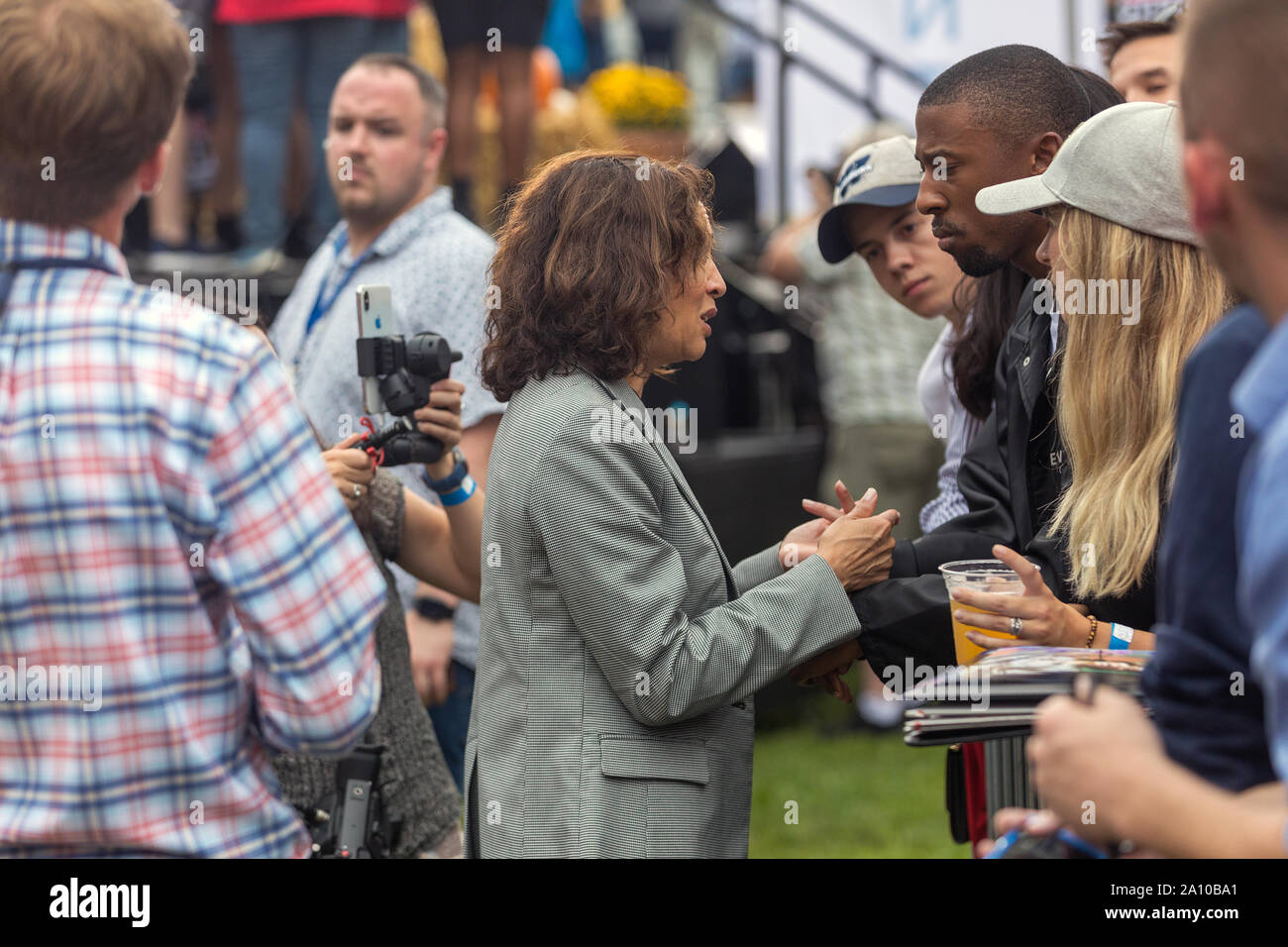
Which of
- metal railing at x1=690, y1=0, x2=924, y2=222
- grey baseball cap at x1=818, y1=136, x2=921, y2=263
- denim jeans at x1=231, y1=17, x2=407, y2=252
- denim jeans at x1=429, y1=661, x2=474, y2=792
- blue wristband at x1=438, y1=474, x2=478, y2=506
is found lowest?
denim jeans at x1=429, y1=661, x2=474, y2=792

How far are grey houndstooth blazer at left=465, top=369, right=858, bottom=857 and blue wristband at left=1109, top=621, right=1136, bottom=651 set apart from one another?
1.28 ft

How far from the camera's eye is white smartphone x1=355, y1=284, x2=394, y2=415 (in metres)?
2.69

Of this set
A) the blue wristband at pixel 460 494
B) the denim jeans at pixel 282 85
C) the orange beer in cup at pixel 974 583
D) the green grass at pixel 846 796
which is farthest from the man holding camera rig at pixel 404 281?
the green grass at pixel 846 796

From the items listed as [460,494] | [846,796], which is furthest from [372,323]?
[846,796]

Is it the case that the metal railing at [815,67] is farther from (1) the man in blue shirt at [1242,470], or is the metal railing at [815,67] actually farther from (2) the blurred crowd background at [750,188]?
(1) the man in blue shirt at [1242,470]

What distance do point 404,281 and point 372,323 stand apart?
910 millimetres

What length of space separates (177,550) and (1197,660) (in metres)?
1.05

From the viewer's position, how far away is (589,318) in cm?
229

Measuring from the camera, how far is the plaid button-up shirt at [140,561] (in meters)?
1.51

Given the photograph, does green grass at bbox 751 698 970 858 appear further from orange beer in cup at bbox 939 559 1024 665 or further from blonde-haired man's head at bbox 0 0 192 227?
blonde-haired man's head at bbox 0 0 192 227

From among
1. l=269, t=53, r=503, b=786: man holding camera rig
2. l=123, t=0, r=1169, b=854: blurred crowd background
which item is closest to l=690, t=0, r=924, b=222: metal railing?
l=123, t=0, r=1169, b=854: blurred crowd background

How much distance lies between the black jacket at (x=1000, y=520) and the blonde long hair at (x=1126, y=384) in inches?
5.1
